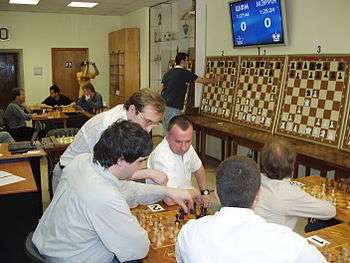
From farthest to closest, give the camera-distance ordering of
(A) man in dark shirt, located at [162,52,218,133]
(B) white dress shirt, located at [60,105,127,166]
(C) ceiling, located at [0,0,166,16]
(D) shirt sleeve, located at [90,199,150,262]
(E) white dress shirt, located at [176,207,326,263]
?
(C) ceiling, located at [0,0,166,16]
(A) man in dark shirt, located at [162,52,218,133]
(B) white dress shirt, located at [60,105,127,166]
(D) shirt sleeve, located at [90,199,150,262]
(E) white dress shirt, located at [176,207,326,263]

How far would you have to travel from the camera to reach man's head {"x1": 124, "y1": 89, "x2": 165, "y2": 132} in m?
2.56

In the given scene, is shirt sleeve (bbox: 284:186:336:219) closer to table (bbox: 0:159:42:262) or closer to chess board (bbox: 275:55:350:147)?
table (bbox: 0:159:42:262)

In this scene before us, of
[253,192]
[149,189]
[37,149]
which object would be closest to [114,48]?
[37,149]

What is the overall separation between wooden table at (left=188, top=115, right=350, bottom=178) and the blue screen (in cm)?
121

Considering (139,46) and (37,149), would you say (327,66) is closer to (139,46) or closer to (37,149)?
(37,149)

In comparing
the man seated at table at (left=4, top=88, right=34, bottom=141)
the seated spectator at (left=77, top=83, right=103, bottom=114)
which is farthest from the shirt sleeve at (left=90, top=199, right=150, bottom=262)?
the seated spectator at (left=77, top=83, right=103, bottom=114)

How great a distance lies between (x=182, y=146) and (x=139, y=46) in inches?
277

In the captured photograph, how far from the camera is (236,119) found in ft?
19.5

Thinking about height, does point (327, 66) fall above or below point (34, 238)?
above

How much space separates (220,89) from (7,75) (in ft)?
20.2

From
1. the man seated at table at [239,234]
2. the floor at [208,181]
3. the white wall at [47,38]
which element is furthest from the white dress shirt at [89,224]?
the white wall at [47,38]

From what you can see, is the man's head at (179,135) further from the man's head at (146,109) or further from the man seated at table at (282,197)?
the man seated at table at (282,197)

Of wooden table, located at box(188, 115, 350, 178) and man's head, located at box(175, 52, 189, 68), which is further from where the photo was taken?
man's head, located at box(175, 52, 189, 68)

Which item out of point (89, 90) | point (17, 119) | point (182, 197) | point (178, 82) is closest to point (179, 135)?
point (182, 197)
